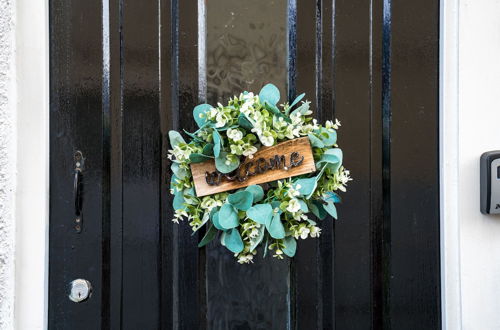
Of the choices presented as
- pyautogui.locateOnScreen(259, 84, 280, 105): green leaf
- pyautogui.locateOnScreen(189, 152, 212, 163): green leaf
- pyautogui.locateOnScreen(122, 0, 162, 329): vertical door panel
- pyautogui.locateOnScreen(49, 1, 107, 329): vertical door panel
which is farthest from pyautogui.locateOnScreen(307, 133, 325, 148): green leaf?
pyautogui.locateOnScreen(49, 1, 107, 329): vertical door panel

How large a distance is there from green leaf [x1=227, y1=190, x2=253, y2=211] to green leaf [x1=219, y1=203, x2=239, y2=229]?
0.06 feet

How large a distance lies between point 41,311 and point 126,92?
0.61 metres

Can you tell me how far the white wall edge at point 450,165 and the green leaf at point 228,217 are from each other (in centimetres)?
63

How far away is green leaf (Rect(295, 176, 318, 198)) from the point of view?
0.91 meters

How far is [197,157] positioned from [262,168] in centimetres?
14

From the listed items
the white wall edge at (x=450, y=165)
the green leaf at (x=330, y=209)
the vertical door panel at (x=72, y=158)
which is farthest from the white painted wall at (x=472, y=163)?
the vertical door panel at (x=72, y=158)

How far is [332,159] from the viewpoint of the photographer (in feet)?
3.06

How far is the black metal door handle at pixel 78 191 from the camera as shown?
1.17 meters

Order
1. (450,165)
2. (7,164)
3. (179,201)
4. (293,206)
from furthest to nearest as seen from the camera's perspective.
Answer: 1. (450,165)
2. (7,164)
3. (179,201)
4. (293,206)

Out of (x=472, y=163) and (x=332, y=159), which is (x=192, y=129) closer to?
(x=332, y=159)

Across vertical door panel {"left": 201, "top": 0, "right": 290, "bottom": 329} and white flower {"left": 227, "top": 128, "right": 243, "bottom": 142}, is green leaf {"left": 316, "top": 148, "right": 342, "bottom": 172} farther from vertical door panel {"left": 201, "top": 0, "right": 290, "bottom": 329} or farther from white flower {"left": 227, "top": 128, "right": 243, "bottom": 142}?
vertical door panel {"left": 201, "top": 0, "right": 290, "bottom": 329}

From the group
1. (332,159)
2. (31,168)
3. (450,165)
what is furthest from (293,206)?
(31,168)

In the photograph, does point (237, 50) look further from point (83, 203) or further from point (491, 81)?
point (491, 81)

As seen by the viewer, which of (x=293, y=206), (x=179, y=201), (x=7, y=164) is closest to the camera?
(x=293, y=206)
